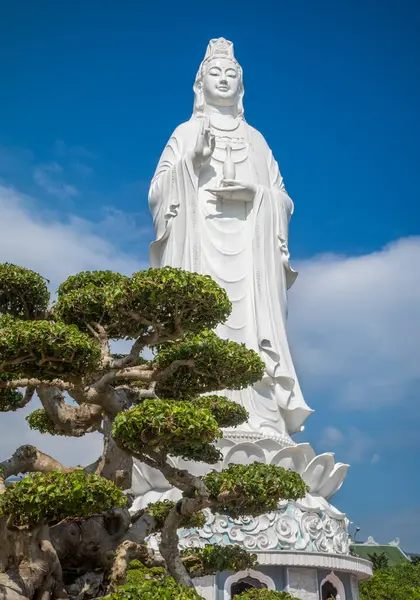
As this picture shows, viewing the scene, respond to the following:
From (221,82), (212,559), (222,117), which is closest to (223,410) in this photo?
(212,559)

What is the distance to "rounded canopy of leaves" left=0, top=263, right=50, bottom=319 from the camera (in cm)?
598

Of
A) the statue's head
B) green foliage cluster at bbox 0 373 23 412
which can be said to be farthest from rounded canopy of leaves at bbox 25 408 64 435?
the statue's head

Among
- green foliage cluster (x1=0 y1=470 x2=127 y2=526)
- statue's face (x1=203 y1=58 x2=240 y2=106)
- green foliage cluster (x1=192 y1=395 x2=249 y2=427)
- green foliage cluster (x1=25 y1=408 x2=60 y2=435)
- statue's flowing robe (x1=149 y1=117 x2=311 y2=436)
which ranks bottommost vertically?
green foliage cluster (x1=0 y1=470 x2=127 y2=526)

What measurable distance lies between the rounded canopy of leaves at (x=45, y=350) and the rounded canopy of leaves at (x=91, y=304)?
514 millimetres

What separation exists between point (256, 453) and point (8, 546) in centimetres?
463

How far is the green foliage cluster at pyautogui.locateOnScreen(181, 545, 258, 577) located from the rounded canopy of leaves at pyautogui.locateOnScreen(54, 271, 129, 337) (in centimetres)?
203

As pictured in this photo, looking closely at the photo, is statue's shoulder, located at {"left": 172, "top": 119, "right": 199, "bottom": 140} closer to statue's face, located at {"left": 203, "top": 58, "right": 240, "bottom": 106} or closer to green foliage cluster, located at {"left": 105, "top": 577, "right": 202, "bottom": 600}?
statue's face, located at {"left": 203, "top": 58, "right": 240, "bottom": 106}

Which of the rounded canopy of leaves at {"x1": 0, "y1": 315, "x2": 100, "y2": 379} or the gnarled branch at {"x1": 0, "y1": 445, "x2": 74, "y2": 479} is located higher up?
the rounded canopy of leaves at {"x1": 0, "y1": 315, "x2": 100, "y2": 379}

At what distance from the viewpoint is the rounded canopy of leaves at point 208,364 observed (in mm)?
5633

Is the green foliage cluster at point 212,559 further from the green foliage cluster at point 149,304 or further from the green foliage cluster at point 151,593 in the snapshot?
the green foliage cluster at point 149,304

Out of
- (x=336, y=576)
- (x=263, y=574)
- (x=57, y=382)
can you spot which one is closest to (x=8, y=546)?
(x=57, y=382)

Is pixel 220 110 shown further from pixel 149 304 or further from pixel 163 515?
pixel 163 515

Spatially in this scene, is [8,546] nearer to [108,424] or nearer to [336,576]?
[108,424]

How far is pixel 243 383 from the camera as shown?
19.5ft
